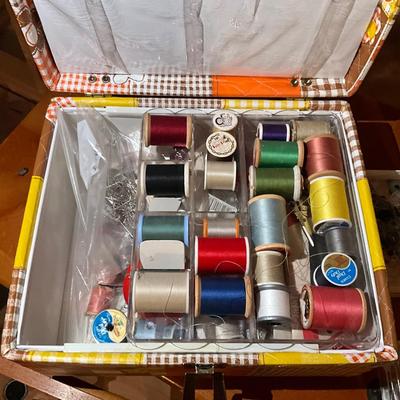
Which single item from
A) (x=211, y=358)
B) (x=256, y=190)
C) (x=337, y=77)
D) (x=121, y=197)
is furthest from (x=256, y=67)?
(x=211, y=358)

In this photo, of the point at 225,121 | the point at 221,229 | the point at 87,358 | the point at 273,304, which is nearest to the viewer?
the point at 87,358

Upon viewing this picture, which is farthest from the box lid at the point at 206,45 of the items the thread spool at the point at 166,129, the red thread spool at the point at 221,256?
the red thread spool at the point at 221,256

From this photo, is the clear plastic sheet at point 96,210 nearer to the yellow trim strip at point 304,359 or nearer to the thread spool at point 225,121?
the thread spool at point 225,121

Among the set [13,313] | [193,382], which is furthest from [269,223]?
[13,313]

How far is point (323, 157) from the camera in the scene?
136cm

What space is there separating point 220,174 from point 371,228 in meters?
0.43

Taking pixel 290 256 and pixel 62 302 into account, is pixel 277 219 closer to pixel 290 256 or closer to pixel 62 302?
pixel 290 256

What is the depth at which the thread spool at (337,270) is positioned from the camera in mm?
1224

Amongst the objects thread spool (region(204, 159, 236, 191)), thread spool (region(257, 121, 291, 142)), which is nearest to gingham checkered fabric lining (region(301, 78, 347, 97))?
thread spool (region(257, 121, 291, 142))

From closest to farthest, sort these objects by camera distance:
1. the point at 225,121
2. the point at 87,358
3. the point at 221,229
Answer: the point at 87,358 < the point at 221,229 < the point at 225,121

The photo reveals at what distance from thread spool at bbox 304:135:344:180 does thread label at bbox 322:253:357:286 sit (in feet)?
0.79

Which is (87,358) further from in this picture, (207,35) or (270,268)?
(207,35)

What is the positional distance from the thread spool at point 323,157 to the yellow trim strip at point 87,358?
698 millimetres

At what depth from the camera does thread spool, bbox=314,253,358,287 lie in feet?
4.01
